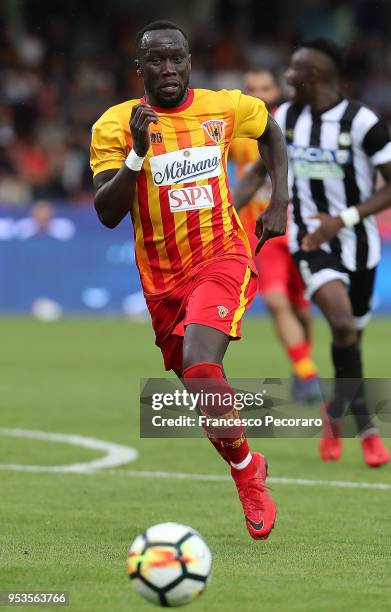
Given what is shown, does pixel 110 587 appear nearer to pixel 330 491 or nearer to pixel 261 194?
pixel 330 491

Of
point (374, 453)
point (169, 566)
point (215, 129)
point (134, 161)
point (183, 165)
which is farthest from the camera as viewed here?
point (374, 453)

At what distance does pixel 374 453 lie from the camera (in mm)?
8312

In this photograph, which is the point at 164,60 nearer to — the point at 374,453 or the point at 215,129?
the point at 215,129

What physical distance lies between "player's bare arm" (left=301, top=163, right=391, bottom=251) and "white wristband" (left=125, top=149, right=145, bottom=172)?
2.75m

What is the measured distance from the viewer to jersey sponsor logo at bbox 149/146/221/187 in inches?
244

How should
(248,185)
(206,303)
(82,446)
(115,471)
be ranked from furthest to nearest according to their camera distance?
(82,446)
(248,185)
(115,471)
(206,303)

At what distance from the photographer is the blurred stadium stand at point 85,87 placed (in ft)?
63.4

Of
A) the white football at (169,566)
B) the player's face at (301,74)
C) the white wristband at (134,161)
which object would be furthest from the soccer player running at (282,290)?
the white football at (169,566)

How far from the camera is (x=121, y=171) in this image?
19.3ft

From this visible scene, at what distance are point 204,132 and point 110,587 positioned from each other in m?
2.25

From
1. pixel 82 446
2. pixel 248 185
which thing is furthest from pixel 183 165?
pixel 82 446

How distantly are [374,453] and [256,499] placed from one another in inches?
93.9

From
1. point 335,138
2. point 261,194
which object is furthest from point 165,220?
point 261,194

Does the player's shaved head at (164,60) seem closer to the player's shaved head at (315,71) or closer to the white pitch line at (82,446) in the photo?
the player's shaved head at (315,71)
